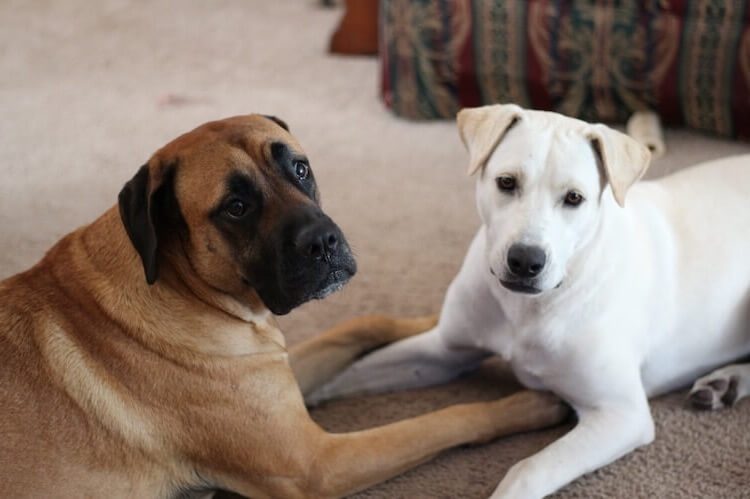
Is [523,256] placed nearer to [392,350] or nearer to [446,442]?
[446,442]

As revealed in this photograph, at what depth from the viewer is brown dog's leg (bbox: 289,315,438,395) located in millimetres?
2234

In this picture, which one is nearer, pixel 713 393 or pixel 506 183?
pixel 506 183

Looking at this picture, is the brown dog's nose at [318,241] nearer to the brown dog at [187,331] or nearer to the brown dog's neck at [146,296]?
the brown dog at [187,331]

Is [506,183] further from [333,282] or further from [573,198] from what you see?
[333,282]

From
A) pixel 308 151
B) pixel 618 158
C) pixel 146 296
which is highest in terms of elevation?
pixel 618 158

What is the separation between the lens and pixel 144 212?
1723mm

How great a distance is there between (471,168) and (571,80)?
1.67 metres

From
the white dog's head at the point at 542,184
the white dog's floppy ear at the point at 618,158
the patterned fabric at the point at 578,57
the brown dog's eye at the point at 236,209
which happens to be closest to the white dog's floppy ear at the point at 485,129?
the white dog's head at the point at 542,184

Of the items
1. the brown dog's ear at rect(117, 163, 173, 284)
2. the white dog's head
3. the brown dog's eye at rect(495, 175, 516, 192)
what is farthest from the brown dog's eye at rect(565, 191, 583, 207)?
the brown dog's ear at rect(117, 163, 173, 284)

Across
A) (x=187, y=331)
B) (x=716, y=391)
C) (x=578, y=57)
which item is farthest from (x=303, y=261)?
(x=578, y=57)

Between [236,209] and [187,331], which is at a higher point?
[236,209]

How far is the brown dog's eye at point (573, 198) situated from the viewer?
1.81 m

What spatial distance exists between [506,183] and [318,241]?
15.1 inches

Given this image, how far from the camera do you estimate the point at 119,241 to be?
1.82 metres
